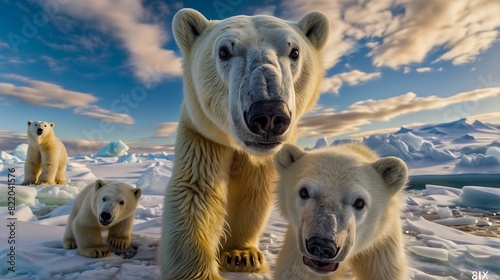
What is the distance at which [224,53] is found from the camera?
2223 mm

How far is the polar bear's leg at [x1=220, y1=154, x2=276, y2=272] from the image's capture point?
109 inches

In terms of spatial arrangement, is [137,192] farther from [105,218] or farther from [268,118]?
[268,118]

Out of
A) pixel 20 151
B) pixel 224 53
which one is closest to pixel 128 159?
pixel 20 151

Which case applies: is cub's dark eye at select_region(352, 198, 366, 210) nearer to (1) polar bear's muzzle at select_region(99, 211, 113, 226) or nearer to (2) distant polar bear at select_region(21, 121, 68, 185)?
(1) polar bear's muzzle at select_region(99, 211, 113, 226)

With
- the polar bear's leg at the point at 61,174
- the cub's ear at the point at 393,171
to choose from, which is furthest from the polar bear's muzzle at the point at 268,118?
the polar bear's leg at the point at 61,174

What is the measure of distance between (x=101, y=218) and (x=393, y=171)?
2422 millimetres

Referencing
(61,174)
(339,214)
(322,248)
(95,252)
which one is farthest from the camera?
(61,174)

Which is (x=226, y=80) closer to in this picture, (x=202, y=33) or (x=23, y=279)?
(x=202, y=33)

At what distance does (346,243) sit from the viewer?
1.65 m

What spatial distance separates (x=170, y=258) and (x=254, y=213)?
31.4 inches

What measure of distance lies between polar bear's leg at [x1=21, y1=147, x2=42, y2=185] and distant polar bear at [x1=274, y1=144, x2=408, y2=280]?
808 cm

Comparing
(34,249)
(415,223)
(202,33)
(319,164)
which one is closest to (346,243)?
(319,164)

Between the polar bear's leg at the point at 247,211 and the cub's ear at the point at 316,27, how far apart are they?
1001mm

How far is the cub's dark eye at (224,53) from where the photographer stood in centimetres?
220
